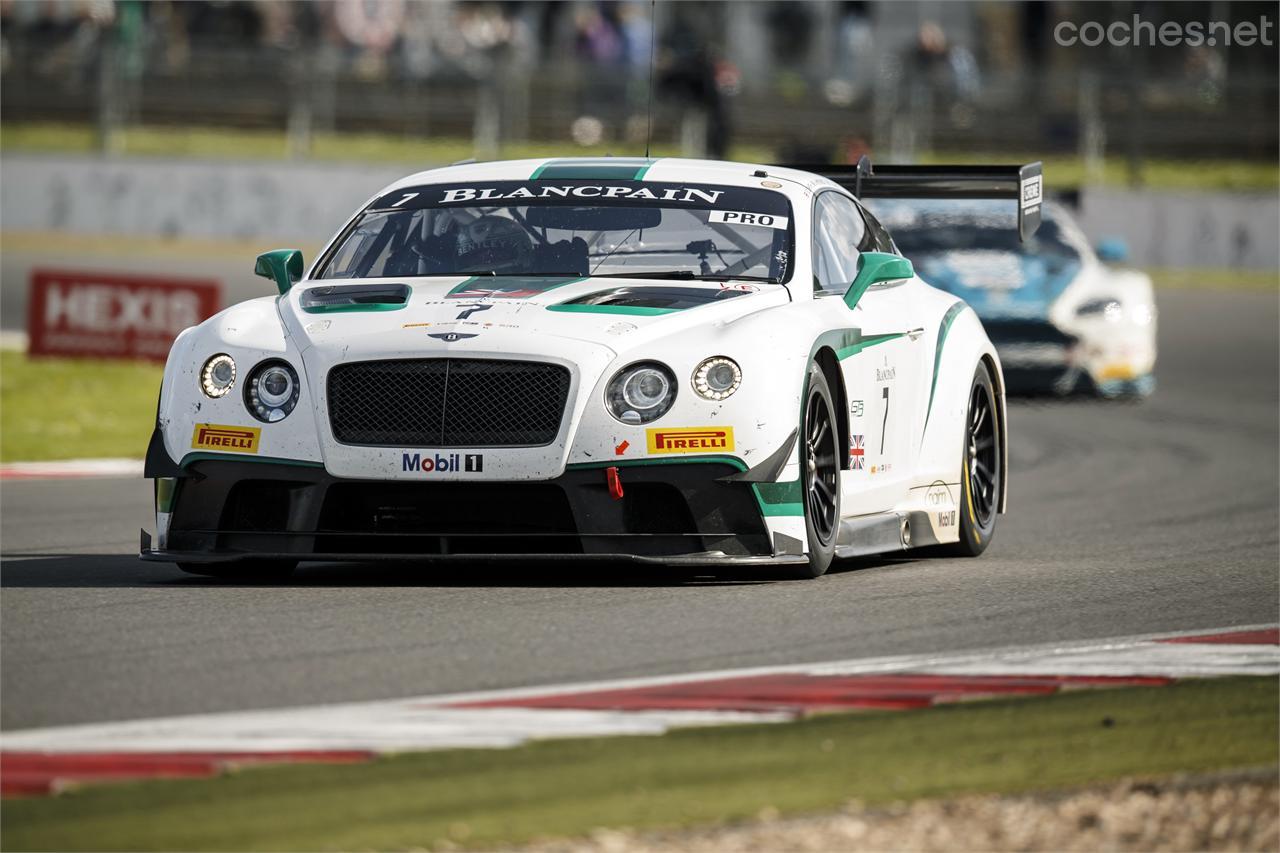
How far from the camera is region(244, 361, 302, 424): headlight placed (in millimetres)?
6988

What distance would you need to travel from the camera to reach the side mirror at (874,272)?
7.89 m

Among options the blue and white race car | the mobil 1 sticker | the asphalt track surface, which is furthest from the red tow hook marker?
the blue and white race car

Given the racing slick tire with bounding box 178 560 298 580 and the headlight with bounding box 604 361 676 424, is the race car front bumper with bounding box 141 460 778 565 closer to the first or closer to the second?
the headlight with bounding box 604 361 676 424

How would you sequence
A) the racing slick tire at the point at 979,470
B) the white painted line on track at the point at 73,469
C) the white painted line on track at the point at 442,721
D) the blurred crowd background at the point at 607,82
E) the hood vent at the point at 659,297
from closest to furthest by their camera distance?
the white painted line on track at the point at 442,721 → the hood vent at the point at 659,297 → the racing slick tire at the point at 979,470 → the white painted line on track at the point at 73,469 → the blurred crowd background at the point at 607,82

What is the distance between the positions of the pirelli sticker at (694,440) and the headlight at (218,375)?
4.31ft

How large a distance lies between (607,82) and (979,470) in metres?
19.5

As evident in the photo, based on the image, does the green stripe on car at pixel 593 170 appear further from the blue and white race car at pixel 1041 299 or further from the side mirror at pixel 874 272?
the blue and white race car at pixel 1041 299

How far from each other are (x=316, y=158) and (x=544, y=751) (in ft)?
79.6

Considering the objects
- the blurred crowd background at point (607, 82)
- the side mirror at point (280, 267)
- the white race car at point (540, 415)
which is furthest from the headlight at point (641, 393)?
the blurred crowd background at point (607, 82)

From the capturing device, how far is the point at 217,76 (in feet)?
94.8

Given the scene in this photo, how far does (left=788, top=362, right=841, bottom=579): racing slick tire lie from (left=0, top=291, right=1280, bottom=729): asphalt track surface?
11 centimetres

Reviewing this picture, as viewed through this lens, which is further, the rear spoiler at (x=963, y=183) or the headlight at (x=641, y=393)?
the rear spoiler at (x=963, y=183)

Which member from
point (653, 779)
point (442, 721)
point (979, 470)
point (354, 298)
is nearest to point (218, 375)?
point (354, 298)


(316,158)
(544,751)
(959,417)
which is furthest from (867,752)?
(316,158)
